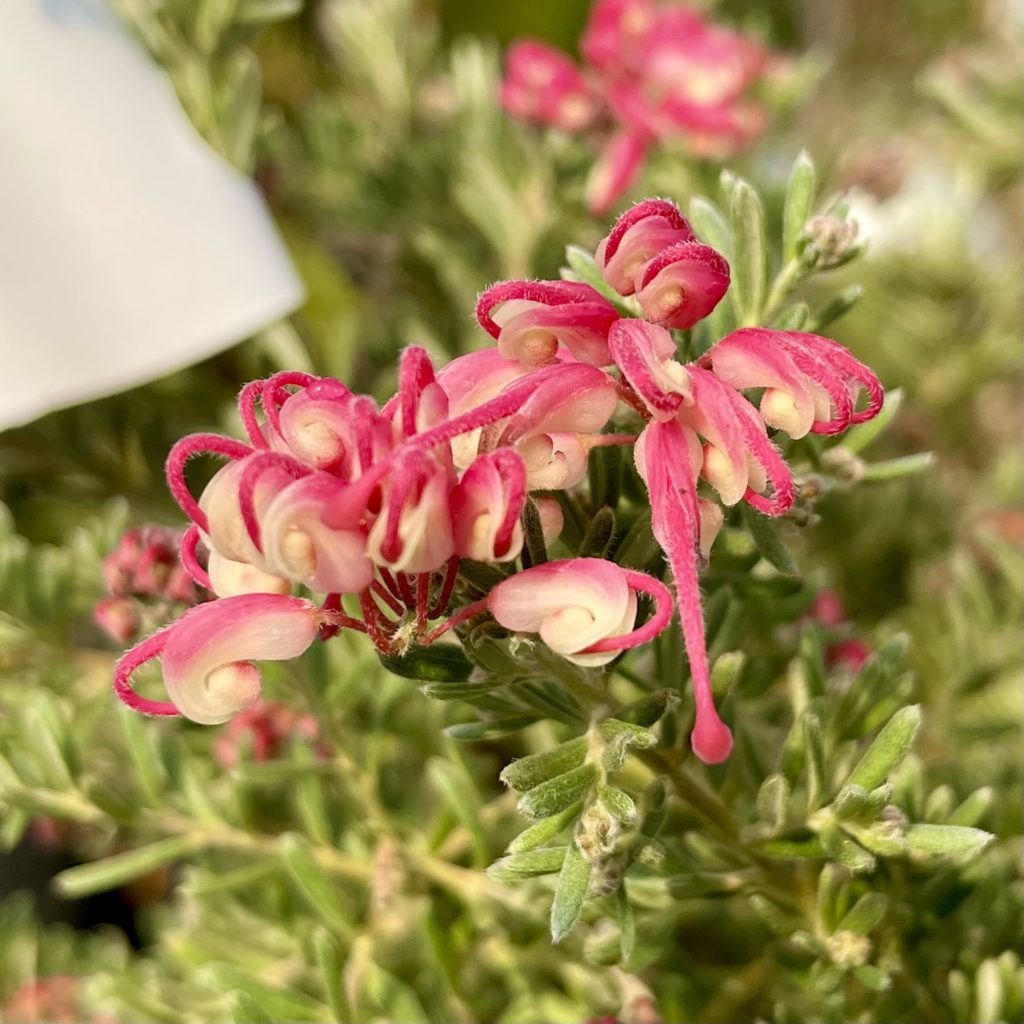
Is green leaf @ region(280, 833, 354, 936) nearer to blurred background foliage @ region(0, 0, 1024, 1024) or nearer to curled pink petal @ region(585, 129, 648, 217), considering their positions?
blurred background foliage @ region(0, 0, 1024, 1024)

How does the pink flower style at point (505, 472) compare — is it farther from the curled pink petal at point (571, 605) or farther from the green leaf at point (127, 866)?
the green leaf at point (127, 866)

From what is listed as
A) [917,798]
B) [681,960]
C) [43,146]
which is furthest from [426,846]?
[43,146]

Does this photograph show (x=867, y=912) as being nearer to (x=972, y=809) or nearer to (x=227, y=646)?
(x=972, y=809)

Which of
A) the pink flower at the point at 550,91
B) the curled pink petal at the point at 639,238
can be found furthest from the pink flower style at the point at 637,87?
the curled pink petal at the point at 639,238

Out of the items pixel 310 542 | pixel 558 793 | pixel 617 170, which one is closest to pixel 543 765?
pixel 558 793

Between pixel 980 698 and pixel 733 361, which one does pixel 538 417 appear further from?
pixel 980 698

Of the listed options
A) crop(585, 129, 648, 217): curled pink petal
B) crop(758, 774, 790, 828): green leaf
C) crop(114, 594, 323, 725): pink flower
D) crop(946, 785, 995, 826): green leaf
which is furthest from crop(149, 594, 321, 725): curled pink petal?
crop(585, 129, 648, 217): curled pink petal
